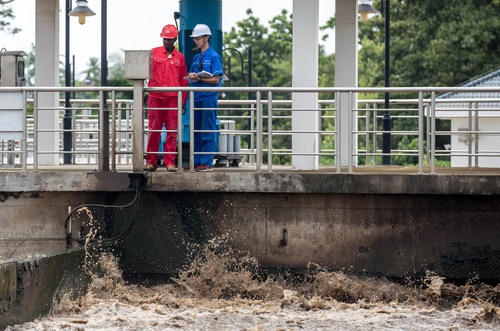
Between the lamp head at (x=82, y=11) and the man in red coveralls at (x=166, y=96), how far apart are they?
6278mm

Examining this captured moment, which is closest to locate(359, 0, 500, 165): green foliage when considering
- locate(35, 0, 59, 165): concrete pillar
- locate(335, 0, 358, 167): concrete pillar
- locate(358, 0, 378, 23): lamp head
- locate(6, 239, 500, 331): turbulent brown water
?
locate(358, 0, 378, 23): lamp head

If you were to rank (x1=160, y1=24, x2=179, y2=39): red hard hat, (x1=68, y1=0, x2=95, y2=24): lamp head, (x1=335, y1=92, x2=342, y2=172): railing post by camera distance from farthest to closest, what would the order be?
(x1=68, y1=0, x2=95, y2=24): lamp head → (x1=160, y1=24, x2=179, y2=39): red hard hat → (x1=335, y1=92, x2=342, y2=172): railing post

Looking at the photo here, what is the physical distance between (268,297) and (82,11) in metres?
8.99

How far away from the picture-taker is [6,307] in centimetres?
1269

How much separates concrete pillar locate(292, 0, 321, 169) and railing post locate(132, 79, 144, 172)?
2.38 metres

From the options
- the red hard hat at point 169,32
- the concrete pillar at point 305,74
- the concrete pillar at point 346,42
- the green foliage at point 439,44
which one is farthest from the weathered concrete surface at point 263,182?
the green foliage at point 439,44

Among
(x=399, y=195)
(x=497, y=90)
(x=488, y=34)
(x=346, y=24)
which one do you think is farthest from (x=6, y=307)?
(x=488, y=34)

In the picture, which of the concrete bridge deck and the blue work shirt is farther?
the blue work shirt

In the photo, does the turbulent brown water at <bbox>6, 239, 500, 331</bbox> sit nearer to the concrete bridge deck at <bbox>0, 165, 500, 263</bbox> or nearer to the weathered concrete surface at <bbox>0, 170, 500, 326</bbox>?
the weathered concrete surface at <bbox>0, 170, 500, 326</bbox>

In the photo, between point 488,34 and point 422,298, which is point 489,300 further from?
point 488,34

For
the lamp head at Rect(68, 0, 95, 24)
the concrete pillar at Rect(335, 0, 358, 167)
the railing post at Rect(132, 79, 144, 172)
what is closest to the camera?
the railing post at Rect(132, 79, 144, 172)

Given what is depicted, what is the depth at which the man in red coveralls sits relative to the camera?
629 inches

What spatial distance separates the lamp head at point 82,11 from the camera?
22203mm

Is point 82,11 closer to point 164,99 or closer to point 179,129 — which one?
point 164,99
